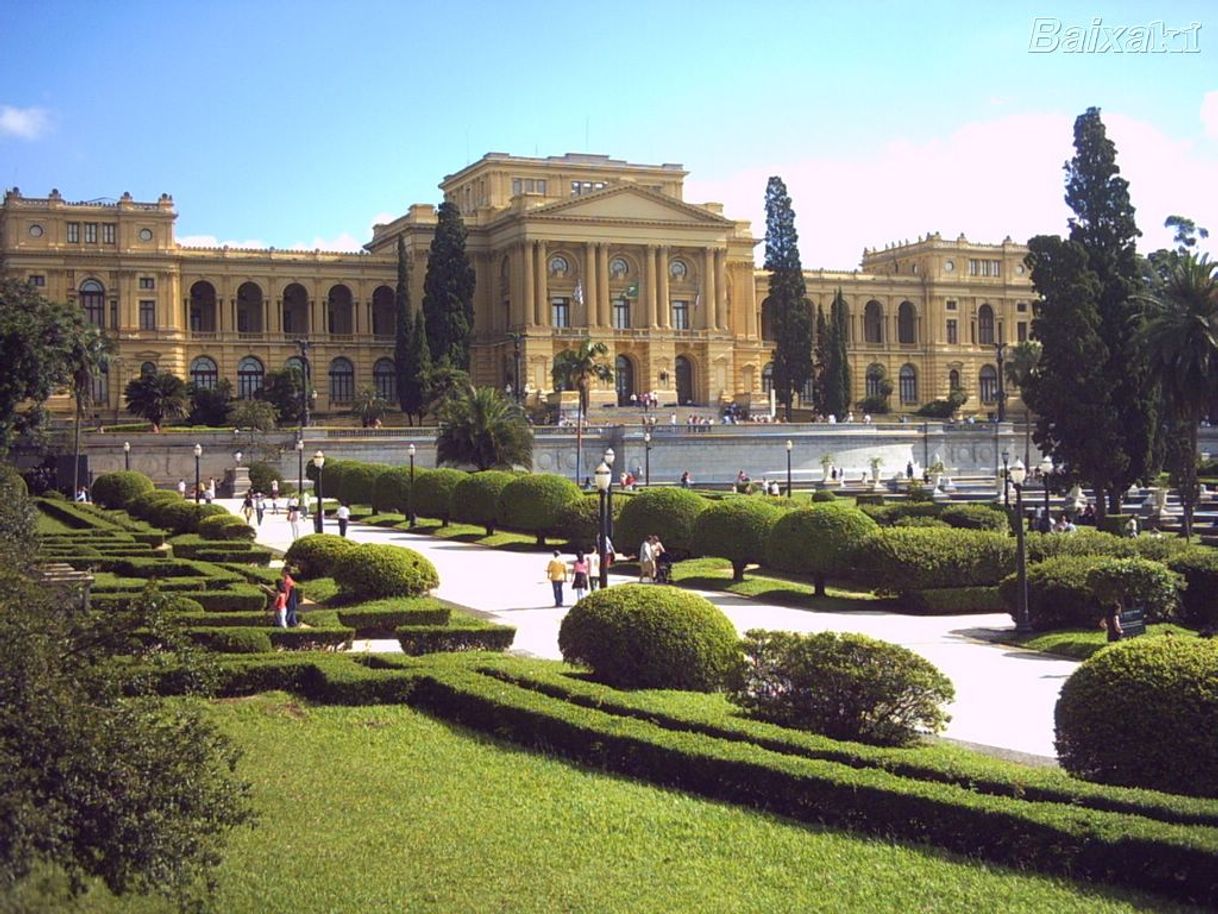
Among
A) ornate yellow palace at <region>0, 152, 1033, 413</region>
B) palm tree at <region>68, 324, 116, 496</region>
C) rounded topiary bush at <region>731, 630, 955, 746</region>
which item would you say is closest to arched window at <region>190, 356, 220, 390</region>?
ornate yellow palace at <region>0, 152, 1033, 413</region>

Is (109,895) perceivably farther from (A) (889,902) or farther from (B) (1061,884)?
(B) (1061,884)

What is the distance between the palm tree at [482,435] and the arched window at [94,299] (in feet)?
125

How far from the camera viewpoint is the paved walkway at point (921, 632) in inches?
691

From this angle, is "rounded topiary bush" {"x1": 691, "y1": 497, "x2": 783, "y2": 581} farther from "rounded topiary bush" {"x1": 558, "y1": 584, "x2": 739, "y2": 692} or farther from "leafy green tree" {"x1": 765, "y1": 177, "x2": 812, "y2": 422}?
"leafy green tree" {"x1": 765, "y1": 177, "x2": 812, "y2": 422}

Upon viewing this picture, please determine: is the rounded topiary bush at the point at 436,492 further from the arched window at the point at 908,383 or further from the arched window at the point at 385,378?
the arched window at the point at 908,383

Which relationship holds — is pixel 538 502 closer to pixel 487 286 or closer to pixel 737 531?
pixel 737 531

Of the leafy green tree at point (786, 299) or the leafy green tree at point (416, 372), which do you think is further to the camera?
the leafy green tree at point (786, 299)

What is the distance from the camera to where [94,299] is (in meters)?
87.9

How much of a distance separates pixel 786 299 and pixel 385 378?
2754 centimetres

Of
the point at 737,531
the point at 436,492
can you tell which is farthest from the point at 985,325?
the point at 737,531

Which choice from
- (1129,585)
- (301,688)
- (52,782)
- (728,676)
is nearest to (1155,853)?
(728,676)

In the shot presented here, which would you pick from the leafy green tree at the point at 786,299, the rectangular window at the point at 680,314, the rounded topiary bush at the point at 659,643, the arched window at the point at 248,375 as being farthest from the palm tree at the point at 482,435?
the rectangular window at the point at 680,314

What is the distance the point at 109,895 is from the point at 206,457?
6354 cm

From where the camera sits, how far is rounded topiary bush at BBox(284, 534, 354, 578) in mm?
29453
